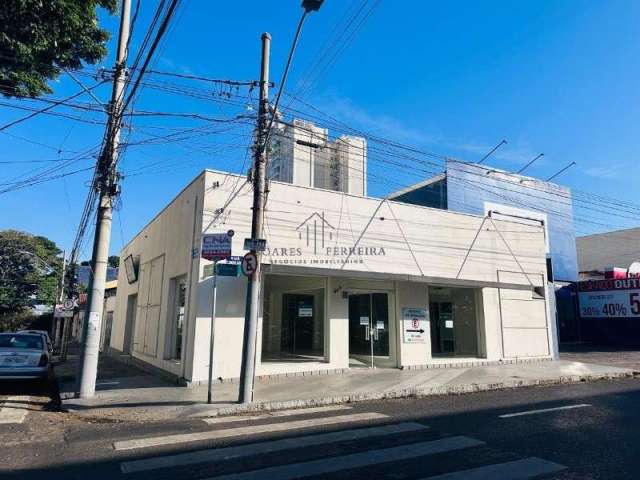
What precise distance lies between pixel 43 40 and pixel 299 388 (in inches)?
355

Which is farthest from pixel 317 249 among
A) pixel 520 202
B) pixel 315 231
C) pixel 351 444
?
pixel 520 202

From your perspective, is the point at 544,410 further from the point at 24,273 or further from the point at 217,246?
the point at 24,273

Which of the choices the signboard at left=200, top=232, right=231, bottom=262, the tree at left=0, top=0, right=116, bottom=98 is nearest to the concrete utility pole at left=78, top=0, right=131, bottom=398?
the tree at left=0, top=0, right=116, bottom=98

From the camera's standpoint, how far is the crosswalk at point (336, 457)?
5.30 m

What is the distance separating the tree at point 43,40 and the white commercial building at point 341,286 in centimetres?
433

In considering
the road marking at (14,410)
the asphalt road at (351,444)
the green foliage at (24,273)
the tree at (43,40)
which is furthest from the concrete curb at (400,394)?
the green foliage at (24,273)

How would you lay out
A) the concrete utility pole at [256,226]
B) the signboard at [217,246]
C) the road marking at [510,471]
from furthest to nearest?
the signboard at [217,246], the concrete utility pole at [256,226], the road marking at [510,471]

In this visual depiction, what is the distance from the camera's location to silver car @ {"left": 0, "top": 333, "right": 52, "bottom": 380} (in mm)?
11867

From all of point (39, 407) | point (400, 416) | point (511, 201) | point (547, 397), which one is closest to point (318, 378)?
point (400, 416)

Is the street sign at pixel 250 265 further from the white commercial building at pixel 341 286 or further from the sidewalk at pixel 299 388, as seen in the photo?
the sidewalk at pixel 299 388

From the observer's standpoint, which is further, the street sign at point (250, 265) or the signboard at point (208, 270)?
the signboard at point (208, 270)

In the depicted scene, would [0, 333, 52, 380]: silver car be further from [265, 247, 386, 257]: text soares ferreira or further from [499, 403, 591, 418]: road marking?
[499, 403, 591, 418]: road marking

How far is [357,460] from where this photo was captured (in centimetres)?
581

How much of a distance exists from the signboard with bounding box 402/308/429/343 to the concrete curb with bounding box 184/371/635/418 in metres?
3.66
